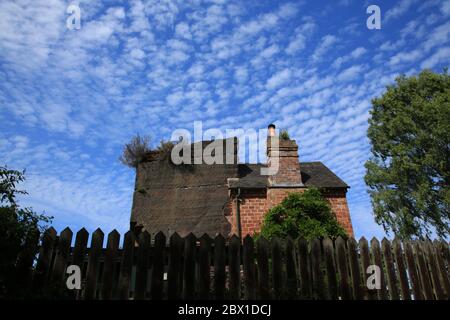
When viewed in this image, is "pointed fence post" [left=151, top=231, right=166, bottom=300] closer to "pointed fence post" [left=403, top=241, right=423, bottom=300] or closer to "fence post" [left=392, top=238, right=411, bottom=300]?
"fence post" [left=392, top=238, right=411, bottom=300]

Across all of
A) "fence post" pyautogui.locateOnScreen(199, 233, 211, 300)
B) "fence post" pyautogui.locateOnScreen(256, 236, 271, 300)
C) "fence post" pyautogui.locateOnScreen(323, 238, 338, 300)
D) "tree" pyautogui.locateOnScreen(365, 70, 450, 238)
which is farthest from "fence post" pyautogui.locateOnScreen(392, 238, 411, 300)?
"tree" pyautogui.locateOnScreen(365, 70, 450, 238)

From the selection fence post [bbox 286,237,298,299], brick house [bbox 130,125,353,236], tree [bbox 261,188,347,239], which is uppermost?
brick house [bbox 130,125,353,236]

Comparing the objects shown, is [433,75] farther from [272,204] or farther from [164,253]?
[164,253]

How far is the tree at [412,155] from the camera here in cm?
1512

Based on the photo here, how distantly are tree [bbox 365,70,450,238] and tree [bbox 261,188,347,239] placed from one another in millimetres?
7502

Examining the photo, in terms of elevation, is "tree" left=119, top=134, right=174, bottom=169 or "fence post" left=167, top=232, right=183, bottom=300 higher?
"tree" left=119, top=134, right=174, bottom=169

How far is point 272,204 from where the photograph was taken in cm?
1134

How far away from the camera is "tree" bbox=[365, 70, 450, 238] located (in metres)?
15.1

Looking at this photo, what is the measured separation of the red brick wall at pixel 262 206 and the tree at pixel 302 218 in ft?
1.79

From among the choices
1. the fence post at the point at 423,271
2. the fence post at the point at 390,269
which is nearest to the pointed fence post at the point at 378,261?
the fence post at the point at 390,269

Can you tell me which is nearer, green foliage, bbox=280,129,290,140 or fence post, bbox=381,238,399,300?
fence post, bbox=381,238,399,300

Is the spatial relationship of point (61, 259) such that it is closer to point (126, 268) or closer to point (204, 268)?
point (126, 268)

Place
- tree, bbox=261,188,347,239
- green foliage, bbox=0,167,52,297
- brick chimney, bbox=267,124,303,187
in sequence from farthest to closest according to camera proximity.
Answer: brick chimney, bbox=267,124,303,187
tree, bbox=261,188,347,239
green foliage, bbox=0,167,52,297
